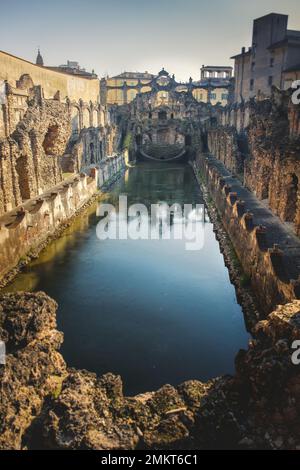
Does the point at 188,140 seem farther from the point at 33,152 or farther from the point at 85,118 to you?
the point at 33,152

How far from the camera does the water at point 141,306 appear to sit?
38.8ft

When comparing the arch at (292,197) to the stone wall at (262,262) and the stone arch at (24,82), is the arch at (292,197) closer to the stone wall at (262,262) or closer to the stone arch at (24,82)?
the stone wall at (262,262)

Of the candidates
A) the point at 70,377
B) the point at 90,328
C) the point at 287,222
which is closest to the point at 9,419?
the point at 70,377

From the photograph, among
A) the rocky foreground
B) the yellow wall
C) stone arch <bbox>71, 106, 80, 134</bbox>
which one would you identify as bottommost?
the rocky foreground

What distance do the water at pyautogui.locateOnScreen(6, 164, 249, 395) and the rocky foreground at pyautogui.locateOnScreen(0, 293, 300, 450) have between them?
357 cm

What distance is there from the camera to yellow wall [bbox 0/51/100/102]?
28.6m

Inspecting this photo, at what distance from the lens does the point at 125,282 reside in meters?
16.9

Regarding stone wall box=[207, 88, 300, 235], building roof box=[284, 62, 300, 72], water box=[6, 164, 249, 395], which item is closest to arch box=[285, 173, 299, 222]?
stone wall box=[207, 88, 300, 235]

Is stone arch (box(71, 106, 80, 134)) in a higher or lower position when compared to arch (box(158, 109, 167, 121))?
lower

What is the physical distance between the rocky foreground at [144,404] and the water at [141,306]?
357cm

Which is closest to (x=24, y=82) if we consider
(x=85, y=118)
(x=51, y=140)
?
(x=51, y=140)

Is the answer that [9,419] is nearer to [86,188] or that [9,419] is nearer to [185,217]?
[185,217]

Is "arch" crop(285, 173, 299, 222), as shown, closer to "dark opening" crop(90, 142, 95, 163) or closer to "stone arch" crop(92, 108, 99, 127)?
"dark opening" crop(90, 142, 95, 163)
